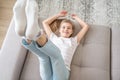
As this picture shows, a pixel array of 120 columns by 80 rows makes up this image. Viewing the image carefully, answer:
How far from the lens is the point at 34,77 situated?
58.3 inches

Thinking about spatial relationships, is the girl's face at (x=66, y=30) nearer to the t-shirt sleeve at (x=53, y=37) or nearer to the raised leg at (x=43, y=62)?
the t-shirt sleeve at (x=53, y=37)

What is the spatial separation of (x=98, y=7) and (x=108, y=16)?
0.52 feet

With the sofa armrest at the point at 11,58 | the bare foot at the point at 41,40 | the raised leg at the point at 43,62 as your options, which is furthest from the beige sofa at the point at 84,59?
the bare foot at the point at 41,40

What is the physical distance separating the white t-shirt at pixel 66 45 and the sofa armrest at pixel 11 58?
26 centimetres

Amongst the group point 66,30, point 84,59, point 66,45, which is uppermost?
point 66,30

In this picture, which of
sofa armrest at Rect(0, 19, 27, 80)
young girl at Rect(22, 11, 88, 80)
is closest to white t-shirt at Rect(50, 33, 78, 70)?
young girl at Rect(22, 11, 88, 80)

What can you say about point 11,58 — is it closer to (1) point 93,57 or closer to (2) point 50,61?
(2) point 50,61

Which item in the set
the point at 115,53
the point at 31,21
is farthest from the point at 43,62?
the point at 115,53

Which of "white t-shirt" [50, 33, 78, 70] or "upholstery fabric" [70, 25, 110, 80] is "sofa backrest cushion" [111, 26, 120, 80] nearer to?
"upholstery fabric" [70, 25, 110, 80]

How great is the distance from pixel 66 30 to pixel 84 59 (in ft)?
0.89

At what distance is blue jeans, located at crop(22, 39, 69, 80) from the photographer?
118 centimetres

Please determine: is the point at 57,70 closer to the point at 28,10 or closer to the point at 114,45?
the point at 28,10

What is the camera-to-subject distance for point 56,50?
1.28 metres

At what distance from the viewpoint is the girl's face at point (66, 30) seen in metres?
1.71
